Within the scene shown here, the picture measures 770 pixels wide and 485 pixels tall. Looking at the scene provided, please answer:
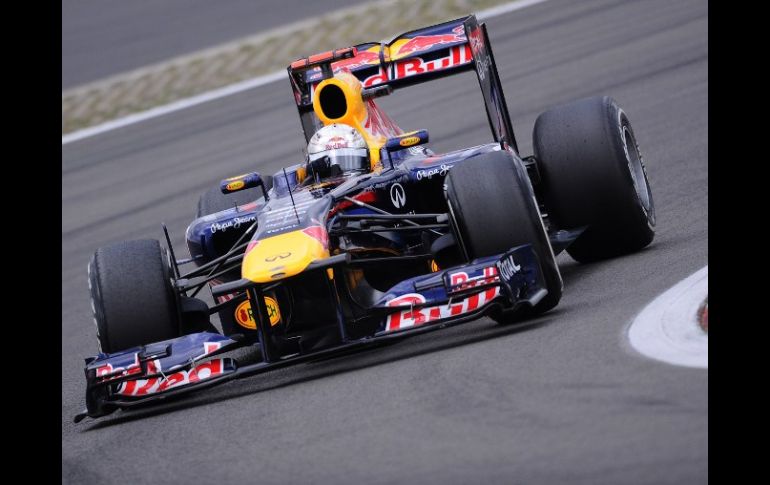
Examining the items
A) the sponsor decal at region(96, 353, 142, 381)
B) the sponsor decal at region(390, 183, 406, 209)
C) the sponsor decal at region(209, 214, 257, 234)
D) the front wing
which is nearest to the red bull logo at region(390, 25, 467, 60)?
the sponsor decal at region(390, 183, 406, 209)

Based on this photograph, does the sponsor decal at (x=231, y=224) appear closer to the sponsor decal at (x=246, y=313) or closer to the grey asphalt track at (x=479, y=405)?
the sponsor decal at (x=246, y=313)

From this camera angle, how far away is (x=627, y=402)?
536 cm

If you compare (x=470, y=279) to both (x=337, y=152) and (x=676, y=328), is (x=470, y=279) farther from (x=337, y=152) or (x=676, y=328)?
(x=337, y=152)

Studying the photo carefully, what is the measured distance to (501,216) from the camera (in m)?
7.62

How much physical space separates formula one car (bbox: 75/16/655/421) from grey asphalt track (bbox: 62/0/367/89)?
11248mm

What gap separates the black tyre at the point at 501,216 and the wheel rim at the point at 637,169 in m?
1.64

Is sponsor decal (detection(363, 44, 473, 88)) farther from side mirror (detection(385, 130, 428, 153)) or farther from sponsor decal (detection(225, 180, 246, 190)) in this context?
sponsor decal (detection(225, 180, 246, 190))

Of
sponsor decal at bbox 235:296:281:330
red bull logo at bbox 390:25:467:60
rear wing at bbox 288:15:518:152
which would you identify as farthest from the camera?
red bull logo at bbox 390:25:467:60

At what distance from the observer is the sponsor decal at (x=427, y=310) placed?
7.32 m

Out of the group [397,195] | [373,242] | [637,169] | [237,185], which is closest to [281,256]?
[373,242]

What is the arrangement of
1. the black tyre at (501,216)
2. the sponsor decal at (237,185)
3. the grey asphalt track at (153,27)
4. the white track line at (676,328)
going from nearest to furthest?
the white track line at (676,328)
the black tyre at (501,216)
the sponsor decal at (237,185)
the grey asphalt track at (153,27)

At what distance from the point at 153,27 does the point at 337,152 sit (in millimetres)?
13570

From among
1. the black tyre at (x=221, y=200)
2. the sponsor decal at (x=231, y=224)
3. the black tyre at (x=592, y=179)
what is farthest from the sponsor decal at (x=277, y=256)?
the black tyre at (x=221, y=200)

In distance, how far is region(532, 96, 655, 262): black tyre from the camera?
8.84 metres
